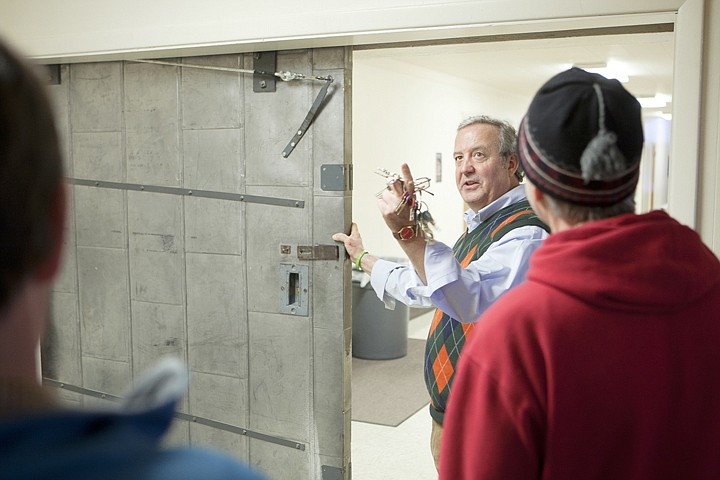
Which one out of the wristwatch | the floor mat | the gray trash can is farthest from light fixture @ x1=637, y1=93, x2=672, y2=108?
the wristwatch

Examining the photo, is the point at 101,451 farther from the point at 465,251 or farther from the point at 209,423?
the point at 209,423

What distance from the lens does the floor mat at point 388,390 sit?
14.3 feet

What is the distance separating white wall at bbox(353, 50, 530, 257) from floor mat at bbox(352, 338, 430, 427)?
1.03 meters

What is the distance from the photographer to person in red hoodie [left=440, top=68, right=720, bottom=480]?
0.97m

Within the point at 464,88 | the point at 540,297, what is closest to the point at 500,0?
the point at 540,297

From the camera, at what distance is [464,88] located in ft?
27.1

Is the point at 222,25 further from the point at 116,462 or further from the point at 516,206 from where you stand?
the point at 116,462

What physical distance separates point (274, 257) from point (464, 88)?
624cm

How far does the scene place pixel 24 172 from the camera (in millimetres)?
482

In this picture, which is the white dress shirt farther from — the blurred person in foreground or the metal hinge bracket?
the blurred person in foreground

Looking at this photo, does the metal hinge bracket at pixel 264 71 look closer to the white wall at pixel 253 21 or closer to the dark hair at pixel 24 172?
the white wall at pixel 253 21

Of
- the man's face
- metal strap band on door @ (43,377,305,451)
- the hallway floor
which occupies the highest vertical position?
the man's face

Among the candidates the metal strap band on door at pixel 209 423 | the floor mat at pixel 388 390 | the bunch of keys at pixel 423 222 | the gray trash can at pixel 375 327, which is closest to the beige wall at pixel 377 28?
the bunch of keys at pixel 423 222

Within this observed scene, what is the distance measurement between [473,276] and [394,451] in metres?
Answer: 2.14
